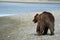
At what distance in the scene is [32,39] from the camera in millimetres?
5762

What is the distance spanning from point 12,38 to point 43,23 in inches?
35.5

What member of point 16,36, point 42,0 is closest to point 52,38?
point 16,36

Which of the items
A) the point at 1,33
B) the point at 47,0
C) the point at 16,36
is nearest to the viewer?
the point at 16,36

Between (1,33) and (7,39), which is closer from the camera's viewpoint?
(7,39)

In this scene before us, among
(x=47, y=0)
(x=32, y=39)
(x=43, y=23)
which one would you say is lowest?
(x=32, y=39)

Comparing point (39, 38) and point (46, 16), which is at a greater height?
point (46, 16)

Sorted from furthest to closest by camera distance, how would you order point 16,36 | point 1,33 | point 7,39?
point 1,33 → point 16,36 → point 7,39

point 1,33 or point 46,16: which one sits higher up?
point 46,16

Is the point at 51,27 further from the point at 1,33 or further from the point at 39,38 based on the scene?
the point at 1,33

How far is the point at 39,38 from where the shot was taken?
19.1 feet

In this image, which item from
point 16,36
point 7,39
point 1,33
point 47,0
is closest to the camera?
point 7,39

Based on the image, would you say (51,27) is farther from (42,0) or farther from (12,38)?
(42,0)

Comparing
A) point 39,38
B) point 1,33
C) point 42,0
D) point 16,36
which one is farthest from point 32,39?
point 42,0

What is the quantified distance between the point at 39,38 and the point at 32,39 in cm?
19
